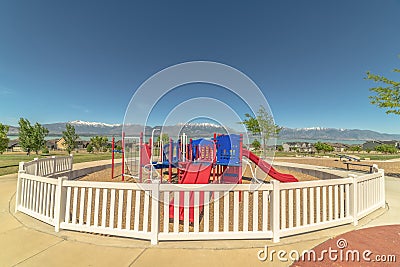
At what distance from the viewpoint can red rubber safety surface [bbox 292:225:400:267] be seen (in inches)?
105

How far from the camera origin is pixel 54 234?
3391 mm

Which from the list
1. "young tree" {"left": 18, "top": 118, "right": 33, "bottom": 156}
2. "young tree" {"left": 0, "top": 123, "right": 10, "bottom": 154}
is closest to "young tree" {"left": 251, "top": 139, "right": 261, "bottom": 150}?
"young tree" {"left": 18, "top": 118, "right": 33, "bottom": 156}

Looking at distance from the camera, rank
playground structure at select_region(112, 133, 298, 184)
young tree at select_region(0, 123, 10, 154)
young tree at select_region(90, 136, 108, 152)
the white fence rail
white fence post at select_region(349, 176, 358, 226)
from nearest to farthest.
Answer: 1. white fence post at select_region(349, 176, 358, 226)
2. playground structure at select_region(112, 133, 298, 184)
3. the white fence rail
4. young tree at select_region(0, 123, 10, 154)
5. young tree at select_region(90, 136, 108, 152)

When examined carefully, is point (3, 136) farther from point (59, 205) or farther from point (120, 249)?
point (120, 249)

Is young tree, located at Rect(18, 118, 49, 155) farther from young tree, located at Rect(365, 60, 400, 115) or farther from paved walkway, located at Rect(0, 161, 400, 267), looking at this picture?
young tree, located at Rect(365, 60, 400, 115)

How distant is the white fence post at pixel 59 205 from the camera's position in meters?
3.49

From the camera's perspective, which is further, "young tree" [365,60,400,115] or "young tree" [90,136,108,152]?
"young tree" [90,136,108,152]

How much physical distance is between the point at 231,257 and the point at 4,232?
13.0ft

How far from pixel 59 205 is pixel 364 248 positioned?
5070mm

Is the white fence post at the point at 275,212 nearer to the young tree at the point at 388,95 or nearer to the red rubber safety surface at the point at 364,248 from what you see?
the red rubber safety surface at the point at 364,248

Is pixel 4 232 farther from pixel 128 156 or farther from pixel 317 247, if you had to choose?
pixel 128 156

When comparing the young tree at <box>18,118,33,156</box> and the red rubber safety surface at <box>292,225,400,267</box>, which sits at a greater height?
the young tree at <box>18,118,33,156</box>

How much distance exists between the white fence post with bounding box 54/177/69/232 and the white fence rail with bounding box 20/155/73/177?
3711 millimetres

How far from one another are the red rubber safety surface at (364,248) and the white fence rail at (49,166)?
7816mm
